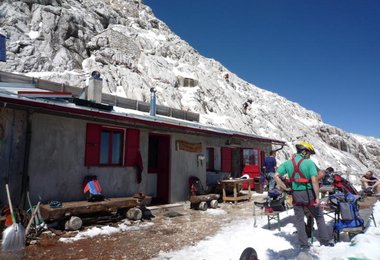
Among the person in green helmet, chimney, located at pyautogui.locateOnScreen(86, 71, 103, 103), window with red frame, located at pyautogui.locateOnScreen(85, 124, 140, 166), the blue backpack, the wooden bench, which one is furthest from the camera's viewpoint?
chimney, located at pyautogui.locateOnScreen(86, 71, 103, 103)

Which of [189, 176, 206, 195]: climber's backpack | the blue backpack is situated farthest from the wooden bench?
the blue backpack

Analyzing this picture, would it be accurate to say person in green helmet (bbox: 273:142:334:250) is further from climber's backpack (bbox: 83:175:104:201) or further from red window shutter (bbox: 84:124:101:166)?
red window shutter (bbox: 84:124:101:166)

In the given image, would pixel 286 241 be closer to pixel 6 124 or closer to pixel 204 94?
pixel 6 124

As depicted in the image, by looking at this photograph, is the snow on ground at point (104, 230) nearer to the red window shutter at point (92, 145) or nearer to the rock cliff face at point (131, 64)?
the red window shutter at point (92, 145)

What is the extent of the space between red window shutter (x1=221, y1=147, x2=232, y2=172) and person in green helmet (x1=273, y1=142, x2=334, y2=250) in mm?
9856

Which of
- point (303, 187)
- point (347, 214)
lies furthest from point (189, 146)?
point (303, 187)

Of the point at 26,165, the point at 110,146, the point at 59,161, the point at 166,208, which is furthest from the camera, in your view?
the point at 166,208

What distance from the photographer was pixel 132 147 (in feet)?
31.8

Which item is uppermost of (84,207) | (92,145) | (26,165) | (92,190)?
(92,145)

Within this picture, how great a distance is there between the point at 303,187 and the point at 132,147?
6303mm

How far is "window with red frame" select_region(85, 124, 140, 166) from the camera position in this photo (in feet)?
27.9

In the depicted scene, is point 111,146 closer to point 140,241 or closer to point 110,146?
point 110,146

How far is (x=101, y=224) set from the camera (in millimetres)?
7723

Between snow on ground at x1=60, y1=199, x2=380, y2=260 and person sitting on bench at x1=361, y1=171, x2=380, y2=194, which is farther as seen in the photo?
person sitting on bench at x1=361, y1=171, x2=380, y2=194
